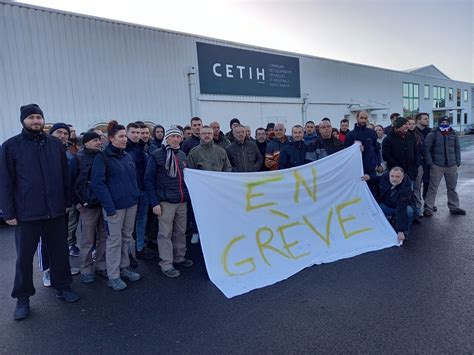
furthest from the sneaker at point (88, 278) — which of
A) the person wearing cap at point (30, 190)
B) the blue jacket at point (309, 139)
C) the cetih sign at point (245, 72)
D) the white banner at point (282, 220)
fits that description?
the cetih sign at point (245, 72)

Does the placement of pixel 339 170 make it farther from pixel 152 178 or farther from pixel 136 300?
pixel 136 300

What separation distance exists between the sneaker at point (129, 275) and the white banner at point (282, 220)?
96cm

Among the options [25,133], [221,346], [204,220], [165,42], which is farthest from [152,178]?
[165,42]

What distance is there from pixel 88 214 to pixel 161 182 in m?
0.90

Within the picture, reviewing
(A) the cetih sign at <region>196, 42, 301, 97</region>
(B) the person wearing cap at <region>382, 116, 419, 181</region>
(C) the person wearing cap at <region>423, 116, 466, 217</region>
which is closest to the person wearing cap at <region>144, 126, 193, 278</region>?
(B) the person wearing cap at <region>382, 116, 419, 181</region>

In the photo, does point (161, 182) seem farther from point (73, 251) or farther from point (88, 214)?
point (73, 251)

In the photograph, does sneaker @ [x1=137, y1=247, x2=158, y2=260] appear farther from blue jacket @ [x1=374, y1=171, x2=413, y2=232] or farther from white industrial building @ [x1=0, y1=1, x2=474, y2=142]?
white industrial building @ [x1=0, y1=1, x2=474, y2=142]

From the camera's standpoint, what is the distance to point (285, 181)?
14.5 feet

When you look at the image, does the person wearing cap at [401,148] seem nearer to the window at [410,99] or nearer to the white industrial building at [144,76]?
the white industrial building at [144,76]

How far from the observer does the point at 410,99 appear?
1145 inches

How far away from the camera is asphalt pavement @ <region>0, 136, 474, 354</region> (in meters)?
2.66

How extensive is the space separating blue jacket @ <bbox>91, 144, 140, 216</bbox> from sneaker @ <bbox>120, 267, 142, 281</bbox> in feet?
2.80

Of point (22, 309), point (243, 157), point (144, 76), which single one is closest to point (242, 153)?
point (243, 157)

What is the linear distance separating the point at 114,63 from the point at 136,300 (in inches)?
338
